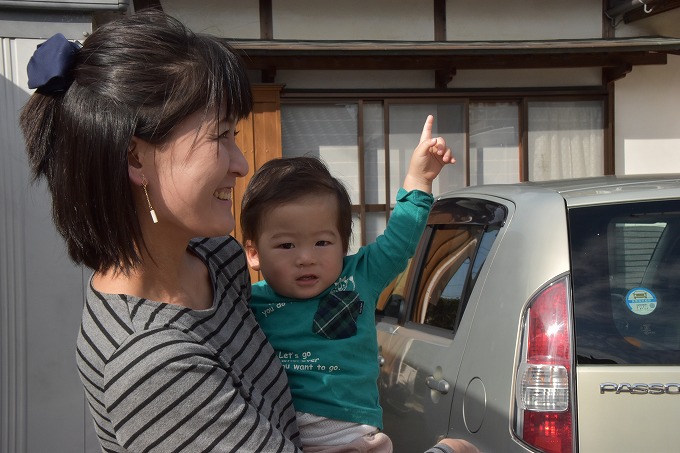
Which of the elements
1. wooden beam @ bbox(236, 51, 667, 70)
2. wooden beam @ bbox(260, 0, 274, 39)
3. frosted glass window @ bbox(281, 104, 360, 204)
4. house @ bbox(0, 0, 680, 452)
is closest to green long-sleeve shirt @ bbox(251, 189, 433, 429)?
house @ bbox(0, 0, 680, 452)

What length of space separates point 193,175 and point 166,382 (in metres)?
0.36

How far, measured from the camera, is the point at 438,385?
2840 millimetres

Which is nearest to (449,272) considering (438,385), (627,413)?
(438,385)

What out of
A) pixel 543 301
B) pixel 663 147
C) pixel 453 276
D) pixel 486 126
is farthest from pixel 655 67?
pixel 543 301

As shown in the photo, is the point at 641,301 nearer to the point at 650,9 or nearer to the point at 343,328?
the point at 343,328

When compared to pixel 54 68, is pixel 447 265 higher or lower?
lower

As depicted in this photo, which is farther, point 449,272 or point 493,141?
point 493,141

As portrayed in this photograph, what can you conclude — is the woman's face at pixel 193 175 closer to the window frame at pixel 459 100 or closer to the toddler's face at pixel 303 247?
the toddler's face at pixel 303 247

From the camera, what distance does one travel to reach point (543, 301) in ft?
8.09

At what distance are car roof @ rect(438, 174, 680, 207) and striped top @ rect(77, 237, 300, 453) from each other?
5.08ft

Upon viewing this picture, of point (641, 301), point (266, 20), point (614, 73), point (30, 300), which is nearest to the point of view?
point (641, 301)

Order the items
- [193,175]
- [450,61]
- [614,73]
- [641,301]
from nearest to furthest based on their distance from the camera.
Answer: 1. [193,175]
2. [641,301]
3. [450,61]
4. [614,73]

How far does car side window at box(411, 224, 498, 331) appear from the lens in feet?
9.61

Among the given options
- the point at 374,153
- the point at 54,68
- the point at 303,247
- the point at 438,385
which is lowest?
the point at 438,385
